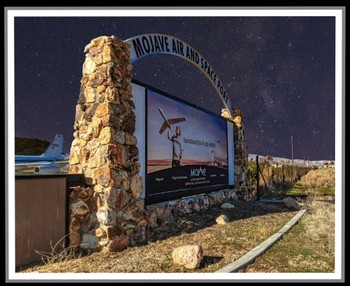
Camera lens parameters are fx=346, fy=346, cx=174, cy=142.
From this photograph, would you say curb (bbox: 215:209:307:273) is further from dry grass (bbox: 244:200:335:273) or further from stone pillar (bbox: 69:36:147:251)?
stone pillar (bbox: 69:36:147:251)

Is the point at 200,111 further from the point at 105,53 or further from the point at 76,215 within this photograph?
the point at 76,215

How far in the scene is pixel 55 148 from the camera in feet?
98.2

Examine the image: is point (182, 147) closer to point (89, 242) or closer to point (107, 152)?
point (107, 152)

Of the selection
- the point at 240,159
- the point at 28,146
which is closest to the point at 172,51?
the point at 240,159

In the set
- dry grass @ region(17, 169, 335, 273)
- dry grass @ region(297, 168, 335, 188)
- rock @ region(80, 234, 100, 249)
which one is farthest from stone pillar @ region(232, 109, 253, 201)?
dry grass @ region(297, 168, 335, 188)

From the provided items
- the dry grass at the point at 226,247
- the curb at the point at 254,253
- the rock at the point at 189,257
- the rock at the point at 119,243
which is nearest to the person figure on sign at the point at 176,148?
the dry grass at the point at 226,247

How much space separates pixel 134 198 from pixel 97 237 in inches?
48.2

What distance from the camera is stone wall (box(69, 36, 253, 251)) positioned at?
6707mm

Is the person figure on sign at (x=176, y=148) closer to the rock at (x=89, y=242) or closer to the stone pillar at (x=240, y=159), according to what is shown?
the rock at (x=89, y=242)

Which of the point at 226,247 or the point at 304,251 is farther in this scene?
the point at 226,247

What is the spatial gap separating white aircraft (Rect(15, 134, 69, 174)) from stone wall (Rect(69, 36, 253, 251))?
16.9 m

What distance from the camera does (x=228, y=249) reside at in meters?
6.72

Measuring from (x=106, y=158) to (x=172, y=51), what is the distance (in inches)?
196

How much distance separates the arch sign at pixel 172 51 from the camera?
8.45m
